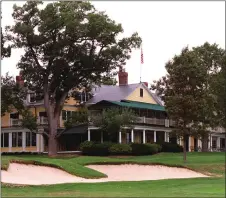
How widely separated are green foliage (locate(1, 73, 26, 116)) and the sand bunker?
2017 centimetres

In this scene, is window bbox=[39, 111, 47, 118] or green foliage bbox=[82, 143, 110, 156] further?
window bbox=[39, 111, 47, 118]

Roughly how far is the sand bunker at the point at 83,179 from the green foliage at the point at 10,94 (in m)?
20.2

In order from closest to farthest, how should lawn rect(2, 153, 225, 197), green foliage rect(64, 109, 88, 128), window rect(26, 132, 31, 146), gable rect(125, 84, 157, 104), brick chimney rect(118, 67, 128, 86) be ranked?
1. lawn rect(2, 153, 225, 197)
2. green foliage rect(64, 109, 88, 128)
3. gable rect(125, 84, 157, 104)
4. window rect(26, 132, 31, 146)
5. brick chimney rect(118, 67, 128, 86)

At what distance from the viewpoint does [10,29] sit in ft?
154

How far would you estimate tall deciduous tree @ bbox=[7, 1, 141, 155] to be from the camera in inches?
1779

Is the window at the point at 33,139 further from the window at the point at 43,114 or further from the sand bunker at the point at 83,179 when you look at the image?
the sand bunker at the point at 83,179

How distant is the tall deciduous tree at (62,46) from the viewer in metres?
45.2

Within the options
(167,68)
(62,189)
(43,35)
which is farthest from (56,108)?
(62,189)

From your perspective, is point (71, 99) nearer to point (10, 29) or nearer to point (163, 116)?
point (163, 116)

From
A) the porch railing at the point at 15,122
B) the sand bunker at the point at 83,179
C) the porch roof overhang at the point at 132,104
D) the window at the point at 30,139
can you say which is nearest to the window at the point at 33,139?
the window at the point at 30,139

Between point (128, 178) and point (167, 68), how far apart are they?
1245 cm

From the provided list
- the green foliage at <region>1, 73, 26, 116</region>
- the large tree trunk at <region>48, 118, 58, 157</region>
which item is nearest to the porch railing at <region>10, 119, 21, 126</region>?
the green foliage at <region>1, 73, 26, 116</region>

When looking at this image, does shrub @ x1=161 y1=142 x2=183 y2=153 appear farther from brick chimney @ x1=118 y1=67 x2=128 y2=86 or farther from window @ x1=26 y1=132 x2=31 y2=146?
window @ x1=26 y1=132 x2=31 y2=146

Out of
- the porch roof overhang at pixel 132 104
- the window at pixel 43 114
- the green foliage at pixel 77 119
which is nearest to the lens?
the green foliage at pixel 77 119
